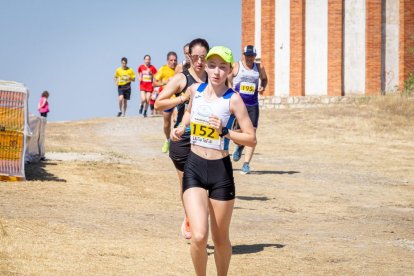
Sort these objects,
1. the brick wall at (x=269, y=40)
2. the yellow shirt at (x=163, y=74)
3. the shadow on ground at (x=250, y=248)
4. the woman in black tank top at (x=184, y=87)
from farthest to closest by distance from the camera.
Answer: the brick wall at (x=269, y=40), the yellow shirt at (x=163, y=74), the shadow on ground at (x=250, y=248), the woman in black tank top at (x=184, y=87)

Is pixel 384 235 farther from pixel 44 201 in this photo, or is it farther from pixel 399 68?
pixel 399 68

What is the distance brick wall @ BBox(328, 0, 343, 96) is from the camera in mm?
40969

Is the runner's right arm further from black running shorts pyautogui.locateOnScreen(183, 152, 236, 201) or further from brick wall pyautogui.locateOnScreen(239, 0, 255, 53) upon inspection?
brick wall pyautogui.locateOnScreen(239, 0, 255, 53)

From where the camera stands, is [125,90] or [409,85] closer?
[125,90]

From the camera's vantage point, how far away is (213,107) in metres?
8.33

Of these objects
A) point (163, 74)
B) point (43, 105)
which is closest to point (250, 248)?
point (163, 74)

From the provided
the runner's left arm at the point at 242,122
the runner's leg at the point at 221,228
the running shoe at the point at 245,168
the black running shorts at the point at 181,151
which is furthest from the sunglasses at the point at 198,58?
the running shoe at the point at 245,168

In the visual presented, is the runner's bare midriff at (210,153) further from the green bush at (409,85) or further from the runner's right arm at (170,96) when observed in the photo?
the green bush at (409,85)

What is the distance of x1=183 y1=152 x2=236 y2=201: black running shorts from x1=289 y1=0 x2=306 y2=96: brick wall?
111 ft

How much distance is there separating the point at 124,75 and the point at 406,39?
13319 mm

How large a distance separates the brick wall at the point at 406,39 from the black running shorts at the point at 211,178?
1355 inches

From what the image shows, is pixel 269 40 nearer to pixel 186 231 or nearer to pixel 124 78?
pixel 124 78

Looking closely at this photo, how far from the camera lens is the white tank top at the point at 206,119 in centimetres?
833

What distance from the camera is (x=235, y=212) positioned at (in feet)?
46.7
